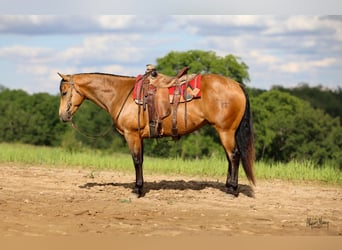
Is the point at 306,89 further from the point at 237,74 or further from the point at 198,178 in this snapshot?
the point at 198,178

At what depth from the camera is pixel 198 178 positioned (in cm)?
1105

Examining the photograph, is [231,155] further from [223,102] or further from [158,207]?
[158,207]

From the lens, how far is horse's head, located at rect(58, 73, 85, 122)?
8953 millimetres

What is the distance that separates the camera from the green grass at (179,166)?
1129 centimetres

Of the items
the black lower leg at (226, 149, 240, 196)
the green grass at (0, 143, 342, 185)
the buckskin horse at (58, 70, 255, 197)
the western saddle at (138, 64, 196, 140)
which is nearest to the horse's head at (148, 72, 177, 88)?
the western saddle at (138, 64, 196, 140)

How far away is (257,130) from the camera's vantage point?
1443 inches

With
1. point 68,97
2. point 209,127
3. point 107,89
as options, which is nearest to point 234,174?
point 107,89

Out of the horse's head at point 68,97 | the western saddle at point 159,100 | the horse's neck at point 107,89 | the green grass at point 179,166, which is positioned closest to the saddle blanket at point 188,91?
the western saddle at point 159,100

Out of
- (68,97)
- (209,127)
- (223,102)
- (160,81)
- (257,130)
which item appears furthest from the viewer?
(257,130)

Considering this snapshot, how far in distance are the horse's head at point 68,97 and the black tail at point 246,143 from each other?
8.39 feet

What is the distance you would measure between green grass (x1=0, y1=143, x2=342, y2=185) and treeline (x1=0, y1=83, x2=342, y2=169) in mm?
19190

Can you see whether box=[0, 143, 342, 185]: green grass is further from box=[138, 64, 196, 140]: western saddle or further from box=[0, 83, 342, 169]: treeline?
box=[0, 83, 342, 169]: treeline

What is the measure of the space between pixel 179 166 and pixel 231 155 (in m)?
3.56

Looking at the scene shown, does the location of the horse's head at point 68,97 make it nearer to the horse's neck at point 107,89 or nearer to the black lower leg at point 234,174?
the horse's neck at point 107,89
